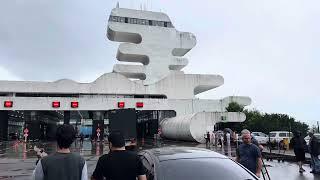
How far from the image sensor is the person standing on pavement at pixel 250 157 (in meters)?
7.66

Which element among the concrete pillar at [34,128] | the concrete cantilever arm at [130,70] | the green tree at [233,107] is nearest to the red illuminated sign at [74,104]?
the concrete cantilever arm at [130,70]

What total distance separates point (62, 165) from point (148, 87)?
45823 mm

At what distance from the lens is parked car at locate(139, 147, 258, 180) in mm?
5195

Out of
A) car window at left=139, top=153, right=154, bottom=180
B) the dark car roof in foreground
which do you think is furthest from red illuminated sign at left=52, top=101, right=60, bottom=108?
the dark car roof in foreground

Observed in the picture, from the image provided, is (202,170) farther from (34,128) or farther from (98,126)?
(34,128)

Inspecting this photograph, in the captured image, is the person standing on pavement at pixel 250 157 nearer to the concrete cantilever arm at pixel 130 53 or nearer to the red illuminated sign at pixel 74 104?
the red illuminated sign at pixel 74 104

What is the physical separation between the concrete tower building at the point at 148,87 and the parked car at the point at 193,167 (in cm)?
3214

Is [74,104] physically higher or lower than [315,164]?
higher

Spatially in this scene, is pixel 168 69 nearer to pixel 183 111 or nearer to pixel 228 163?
pixel 183 111

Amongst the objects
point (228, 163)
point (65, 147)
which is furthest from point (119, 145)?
point (228, 163)

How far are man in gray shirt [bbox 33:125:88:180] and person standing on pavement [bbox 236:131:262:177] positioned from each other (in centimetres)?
439

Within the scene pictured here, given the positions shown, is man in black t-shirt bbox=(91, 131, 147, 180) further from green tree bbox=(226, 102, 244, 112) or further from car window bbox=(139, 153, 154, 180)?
green tree bbox=(226, 102, 244, 112)

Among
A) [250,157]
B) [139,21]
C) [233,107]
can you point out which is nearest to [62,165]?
[250,157]

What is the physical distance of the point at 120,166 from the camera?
189 inches
